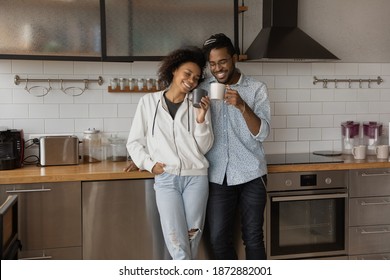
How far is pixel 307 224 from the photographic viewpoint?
374 cm

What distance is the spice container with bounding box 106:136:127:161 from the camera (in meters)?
3.81

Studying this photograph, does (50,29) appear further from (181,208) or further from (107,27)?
(181,208)

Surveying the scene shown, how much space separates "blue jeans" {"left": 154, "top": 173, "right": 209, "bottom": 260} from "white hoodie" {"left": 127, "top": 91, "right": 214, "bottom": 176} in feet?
0.18

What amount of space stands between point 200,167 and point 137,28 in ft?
3.93

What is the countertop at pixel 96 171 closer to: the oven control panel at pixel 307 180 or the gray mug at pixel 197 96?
the oven control panel at pixel 307 180

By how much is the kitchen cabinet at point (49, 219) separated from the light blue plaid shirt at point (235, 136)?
0.90 m

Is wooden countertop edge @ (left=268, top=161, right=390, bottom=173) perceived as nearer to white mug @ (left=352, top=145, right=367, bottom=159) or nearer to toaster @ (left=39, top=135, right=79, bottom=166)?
white mug @ (left=352, top=145, right=367, bottom=159)

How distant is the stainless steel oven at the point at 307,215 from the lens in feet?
11.8

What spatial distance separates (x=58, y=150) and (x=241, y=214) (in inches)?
52.4

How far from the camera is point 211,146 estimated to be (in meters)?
3.06

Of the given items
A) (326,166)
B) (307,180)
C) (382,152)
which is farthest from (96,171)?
(382,152)
